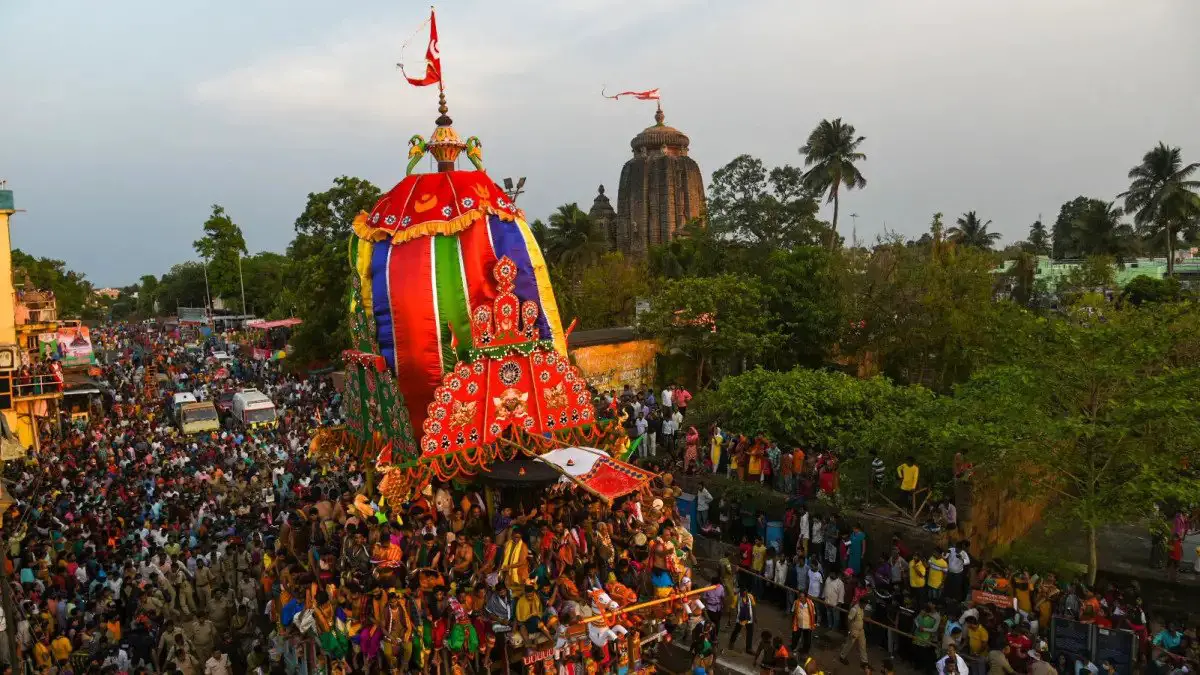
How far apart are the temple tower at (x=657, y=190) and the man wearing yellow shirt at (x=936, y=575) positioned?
125 feet

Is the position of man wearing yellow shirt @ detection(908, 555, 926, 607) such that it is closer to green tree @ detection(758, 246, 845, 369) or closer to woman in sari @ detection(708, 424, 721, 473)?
woman in sari @ detection(708, 424, 721, 473)

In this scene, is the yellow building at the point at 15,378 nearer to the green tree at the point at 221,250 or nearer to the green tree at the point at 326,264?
the green tree at the point at 326,264

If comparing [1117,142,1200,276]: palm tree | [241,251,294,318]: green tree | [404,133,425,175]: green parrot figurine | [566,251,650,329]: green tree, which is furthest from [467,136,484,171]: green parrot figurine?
[241,251,294,318]: green tree

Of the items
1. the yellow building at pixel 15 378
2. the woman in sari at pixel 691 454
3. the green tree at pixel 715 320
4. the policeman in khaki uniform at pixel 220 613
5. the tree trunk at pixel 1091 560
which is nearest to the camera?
the tree trunk at pixel 1091 560

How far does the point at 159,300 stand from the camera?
82.8 metres

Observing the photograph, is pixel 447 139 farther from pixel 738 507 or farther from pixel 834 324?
pixel 834 324

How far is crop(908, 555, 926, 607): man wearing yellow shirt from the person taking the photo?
460 inches

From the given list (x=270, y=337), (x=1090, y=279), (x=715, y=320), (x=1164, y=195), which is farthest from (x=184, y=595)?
(x=1164, y=195)

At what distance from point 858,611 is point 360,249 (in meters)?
8.46

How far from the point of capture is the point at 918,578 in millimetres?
11672

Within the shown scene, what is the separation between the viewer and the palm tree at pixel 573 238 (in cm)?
3922

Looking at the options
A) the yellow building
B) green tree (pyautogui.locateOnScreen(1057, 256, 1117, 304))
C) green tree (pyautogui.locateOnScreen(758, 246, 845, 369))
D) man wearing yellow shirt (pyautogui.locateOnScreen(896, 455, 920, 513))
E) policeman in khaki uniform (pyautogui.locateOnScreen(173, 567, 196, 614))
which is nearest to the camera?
policeman in khaki uniform (pyautogui.locateOnScreen(173, 567, 196, 614))

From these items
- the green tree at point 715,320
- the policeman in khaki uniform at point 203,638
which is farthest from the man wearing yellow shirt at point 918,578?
the green tree at point 715,320

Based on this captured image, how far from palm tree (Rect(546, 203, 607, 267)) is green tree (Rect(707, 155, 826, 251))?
28.7 feet
